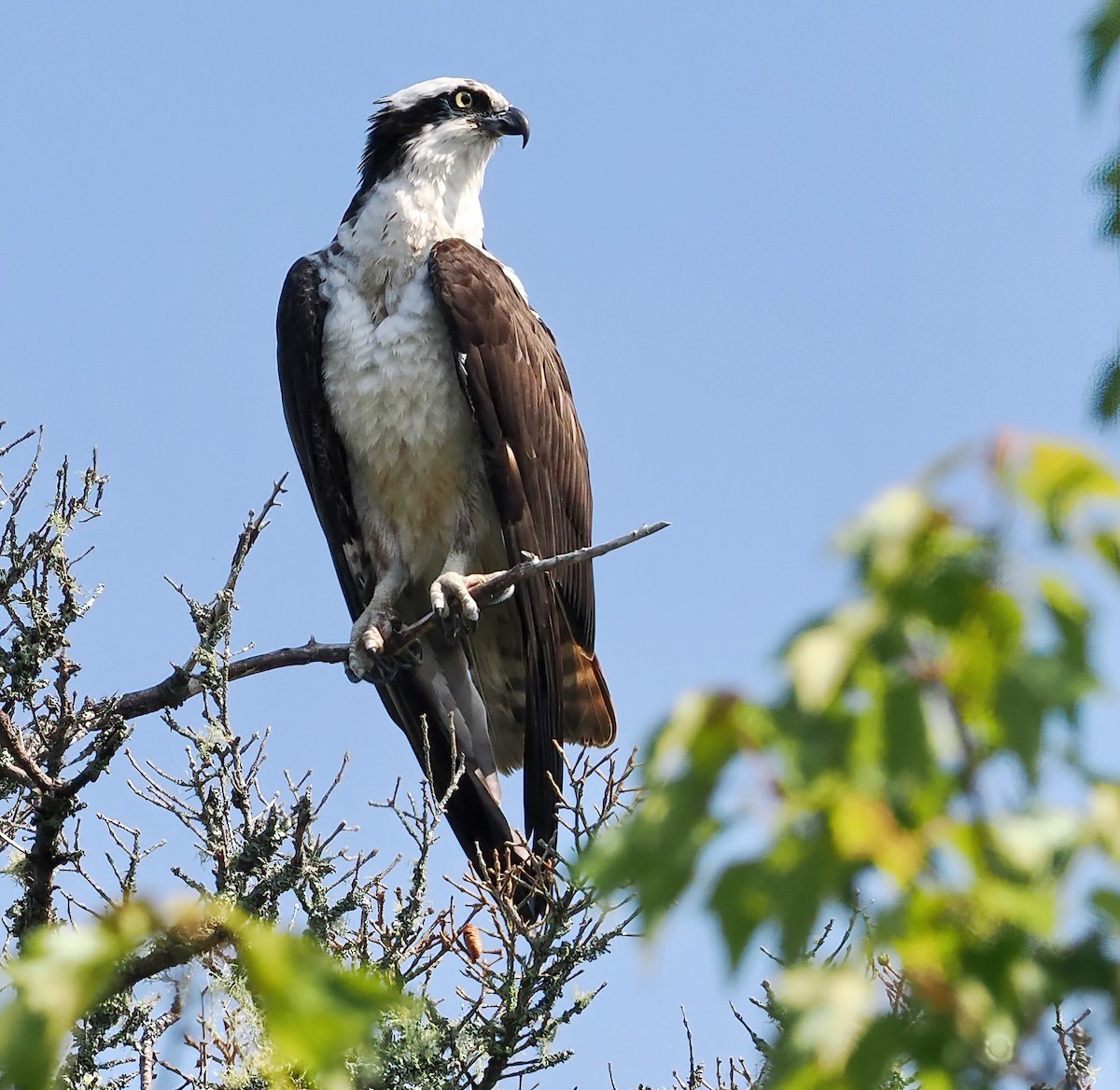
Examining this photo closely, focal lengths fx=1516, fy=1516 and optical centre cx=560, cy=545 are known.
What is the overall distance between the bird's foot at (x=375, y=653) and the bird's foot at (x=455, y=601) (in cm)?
23

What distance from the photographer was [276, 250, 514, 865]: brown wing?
5582 mm

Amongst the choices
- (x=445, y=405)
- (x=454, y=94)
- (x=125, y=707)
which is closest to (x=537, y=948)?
(x=125, y=707)

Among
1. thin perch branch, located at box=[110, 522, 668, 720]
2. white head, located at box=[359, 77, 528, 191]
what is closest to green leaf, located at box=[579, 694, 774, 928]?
thin perch branch, located at box=[110, 522, 668, 720]

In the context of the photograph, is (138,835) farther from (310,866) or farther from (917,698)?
(917,698)

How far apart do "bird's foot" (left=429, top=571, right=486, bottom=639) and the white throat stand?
1.09m

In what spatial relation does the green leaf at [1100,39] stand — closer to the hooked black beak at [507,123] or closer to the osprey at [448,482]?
the osprey at [448,482]

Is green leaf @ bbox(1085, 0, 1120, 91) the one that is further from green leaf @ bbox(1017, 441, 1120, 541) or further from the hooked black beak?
the hooked black beak

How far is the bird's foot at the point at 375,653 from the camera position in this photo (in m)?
5.31

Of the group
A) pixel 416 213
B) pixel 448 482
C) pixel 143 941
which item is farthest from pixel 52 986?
pixel 416 213

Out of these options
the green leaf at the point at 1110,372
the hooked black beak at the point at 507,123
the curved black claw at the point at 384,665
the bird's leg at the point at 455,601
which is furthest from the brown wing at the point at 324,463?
the green leaf at the point at 1110,372

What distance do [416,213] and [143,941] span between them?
4.73 meters

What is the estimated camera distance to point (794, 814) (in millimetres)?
1249

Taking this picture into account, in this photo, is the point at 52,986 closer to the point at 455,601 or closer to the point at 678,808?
the point at 678,808

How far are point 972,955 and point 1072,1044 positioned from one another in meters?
3.23
